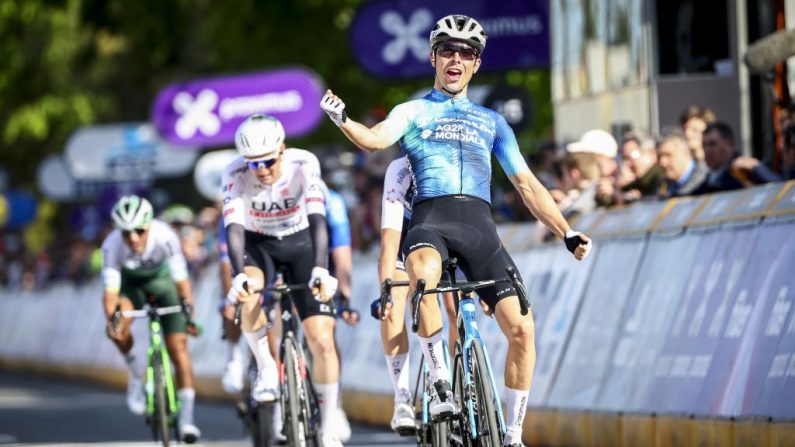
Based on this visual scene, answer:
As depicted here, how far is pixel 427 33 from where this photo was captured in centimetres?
1983

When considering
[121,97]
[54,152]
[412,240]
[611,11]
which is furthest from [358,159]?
[54,152]

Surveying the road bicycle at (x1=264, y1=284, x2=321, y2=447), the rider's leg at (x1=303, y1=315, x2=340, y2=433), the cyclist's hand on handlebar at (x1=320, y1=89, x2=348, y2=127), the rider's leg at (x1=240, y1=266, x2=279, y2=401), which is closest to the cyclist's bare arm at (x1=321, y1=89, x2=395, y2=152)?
the cyclist's hand on handlebar at (x1=320, y1=89, x2=348, y2=127)

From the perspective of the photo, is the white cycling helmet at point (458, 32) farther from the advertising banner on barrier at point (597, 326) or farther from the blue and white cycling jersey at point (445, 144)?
the advertising banner on barrier at point (597, 326)

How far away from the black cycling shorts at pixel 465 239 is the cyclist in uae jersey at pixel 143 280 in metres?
5.78

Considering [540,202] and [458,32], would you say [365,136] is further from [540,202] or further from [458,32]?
[540,202]

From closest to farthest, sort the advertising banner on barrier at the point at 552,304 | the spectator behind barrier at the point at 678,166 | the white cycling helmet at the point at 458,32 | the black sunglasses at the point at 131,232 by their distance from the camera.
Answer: the white cycling helmet at the point at 458,32 → the advertising banner on barrier at the point at 552,304 → the spectator behind barrier at the point at 678,166 → the black sunglasses at the point at 131,232

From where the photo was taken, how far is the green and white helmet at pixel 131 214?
16469 mm

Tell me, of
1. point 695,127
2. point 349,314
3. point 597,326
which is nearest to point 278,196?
point 349,314

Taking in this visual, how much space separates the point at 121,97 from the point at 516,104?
1245 inches

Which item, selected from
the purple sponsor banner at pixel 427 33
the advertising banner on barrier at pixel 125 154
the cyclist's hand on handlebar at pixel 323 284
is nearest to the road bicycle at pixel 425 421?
the cyclist's hand on handlebar at pixel 323 284

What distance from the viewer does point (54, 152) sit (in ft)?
181

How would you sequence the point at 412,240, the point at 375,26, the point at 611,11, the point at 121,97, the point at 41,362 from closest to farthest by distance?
the point at 412,240
the point at 375,26
the point at 611,11
the point at 41,362
the point at 121,97

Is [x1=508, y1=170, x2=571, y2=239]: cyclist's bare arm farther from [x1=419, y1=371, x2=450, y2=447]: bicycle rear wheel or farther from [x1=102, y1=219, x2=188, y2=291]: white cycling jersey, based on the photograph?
[x1=102, y1=219, x2=188, y2=291]: white cycling jersey

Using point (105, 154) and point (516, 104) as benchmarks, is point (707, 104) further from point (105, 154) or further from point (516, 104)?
point (105, 154)
